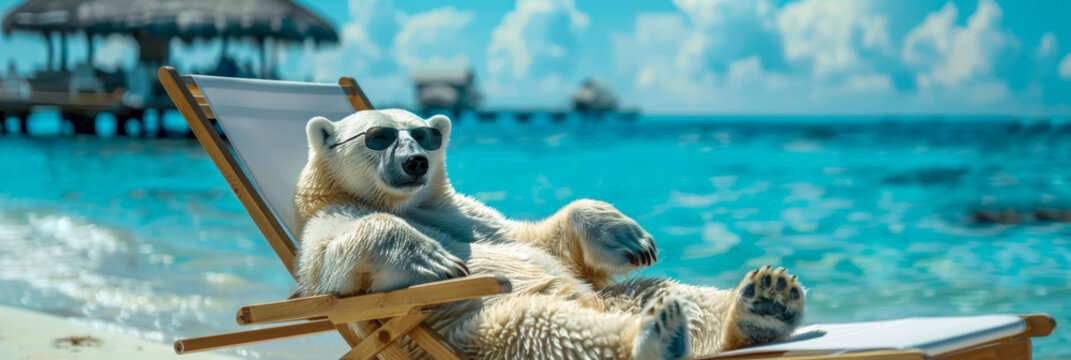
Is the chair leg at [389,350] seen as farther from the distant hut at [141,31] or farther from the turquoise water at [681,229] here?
the distant hut at [141,31]

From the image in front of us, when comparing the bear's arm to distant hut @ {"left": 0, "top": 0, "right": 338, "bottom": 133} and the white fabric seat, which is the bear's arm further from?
distant hut @ {"left": 0, "top": 0, "right": 338, "bottom": 133}

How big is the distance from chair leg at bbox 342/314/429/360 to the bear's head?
528 mm

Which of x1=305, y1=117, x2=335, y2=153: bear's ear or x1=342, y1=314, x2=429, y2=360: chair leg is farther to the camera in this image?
x1=305, y1=117, x2=335, y2=153: bear's ear

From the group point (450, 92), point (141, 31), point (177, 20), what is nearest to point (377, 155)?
point (177, 20)

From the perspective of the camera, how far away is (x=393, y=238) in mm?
2170

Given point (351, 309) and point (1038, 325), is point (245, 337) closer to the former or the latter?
point (351, 309)

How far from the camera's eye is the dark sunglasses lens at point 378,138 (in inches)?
104

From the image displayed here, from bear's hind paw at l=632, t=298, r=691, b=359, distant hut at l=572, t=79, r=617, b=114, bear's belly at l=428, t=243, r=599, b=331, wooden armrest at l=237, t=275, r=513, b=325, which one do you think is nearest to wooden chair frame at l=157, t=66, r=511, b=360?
wooden armrest at l=237, t=275, r=513, b=325

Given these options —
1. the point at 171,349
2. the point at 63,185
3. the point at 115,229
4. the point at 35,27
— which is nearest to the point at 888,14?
the point at 35,27

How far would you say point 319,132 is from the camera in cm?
268

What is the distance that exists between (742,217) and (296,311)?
31.7 ft

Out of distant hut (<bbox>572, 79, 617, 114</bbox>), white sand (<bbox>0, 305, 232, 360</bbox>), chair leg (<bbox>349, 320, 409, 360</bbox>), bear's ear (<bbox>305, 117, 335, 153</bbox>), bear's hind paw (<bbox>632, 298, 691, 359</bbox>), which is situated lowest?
distant hut (<bbox>572, 79, 617, 114</bbox>)

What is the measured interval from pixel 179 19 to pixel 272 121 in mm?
23221

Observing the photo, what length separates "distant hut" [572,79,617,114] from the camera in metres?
60.8
